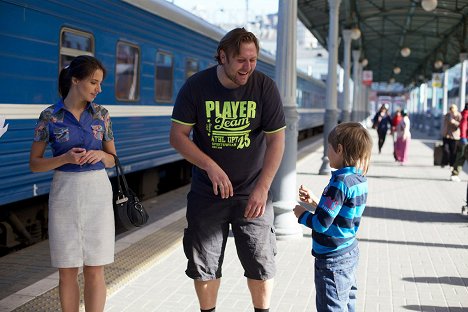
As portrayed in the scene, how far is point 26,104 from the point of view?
6.23 m

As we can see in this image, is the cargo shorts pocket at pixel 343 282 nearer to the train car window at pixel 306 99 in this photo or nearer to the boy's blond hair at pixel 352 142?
the boy's blond hair at pixel 352 142

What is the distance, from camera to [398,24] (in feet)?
84.8

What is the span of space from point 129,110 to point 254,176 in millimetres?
5236

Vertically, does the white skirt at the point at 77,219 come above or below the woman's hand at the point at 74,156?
below

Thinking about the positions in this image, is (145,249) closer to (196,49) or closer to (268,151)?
(268,151)

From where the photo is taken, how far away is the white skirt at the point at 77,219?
12.2 ft

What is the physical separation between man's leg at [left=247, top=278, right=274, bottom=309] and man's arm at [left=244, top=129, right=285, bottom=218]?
42cm

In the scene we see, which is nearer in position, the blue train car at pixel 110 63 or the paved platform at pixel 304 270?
the paved platform at pixel 304 270

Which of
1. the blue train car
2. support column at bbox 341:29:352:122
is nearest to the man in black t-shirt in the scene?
the blue train car

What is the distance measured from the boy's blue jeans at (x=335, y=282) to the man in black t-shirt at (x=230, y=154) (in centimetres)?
37

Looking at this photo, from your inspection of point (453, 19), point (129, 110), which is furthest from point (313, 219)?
point (453, 19)

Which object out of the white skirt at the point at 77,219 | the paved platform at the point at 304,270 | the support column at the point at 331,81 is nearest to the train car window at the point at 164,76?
the paved platform at the point at 304,270

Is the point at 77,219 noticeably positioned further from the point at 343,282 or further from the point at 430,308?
the point at 430,308

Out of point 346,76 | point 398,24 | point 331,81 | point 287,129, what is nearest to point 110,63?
point 287,129
